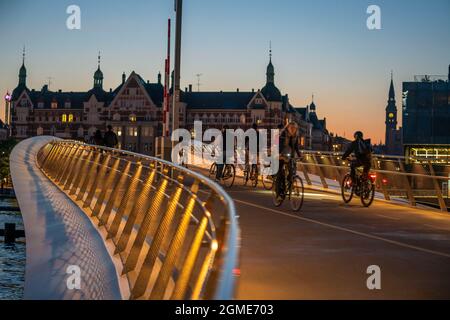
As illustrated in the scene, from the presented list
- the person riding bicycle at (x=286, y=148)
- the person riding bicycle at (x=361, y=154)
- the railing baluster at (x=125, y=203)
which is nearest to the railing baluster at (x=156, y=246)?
the railing baluster at (x=125, y=203)

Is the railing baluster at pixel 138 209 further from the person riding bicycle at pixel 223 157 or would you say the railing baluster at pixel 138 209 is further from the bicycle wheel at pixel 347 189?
the person riding bicycle at pixel 223 157

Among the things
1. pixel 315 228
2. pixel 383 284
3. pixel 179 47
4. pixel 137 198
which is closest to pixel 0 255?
pixel 179 47

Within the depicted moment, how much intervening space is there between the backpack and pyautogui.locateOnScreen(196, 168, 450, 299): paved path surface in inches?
57.1

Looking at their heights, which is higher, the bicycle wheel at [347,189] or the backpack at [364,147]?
the backpack at [364,147]

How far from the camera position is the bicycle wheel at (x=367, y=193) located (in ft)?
61.1

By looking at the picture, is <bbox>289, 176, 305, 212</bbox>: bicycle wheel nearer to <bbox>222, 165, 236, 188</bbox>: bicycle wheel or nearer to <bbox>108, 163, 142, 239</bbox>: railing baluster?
<bbox>108, 163, 142, 239</bbox>: railing baluster

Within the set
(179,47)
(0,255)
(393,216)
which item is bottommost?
(0,255)

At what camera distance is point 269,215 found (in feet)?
52.3

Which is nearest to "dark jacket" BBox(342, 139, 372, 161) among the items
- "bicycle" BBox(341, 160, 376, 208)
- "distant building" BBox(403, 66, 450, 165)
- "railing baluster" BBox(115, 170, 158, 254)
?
"bicycle" BBox(341, 160, 376, 208)

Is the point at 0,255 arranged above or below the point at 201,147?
below

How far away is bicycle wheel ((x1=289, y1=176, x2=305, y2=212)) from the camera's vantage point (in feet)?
54.8

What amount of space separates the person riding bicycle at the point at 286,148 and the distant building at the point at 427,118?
7810cm
